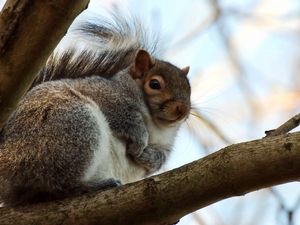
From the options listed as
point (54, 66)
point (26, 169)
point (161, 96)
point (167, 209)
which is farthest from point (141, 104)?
point (167, 209)

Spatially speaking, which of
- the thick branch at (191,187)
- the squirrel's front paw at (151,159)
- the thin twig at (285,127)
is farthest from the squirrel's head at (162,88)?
the thick branch at (191,187)

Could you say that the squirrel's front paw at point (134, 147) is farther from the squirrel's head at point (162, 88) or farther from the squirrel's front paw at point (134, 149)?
the squirrel's head at point (162, 88)

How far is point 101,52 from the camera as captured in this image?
311 cm

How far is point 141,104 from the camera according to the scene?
122 inches

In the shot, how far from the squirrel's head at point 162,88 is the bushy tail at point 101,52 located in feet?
0.43

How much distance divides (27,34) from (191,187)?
725 millimetres

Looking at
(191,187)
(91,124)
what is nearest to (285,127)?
(191,187)

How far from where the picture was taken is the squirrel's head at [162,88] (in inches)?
123

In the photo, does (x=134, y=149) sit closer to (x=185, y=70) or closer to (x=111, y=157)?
(x=111, y=157)

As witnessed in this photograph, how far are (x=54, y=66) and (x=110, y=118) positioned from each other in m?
0.43

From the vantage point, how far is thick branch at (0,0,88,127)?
1774 millimetres

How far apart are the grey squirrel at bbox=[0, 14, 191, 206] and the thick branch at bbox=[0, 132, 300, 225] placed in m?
0.26

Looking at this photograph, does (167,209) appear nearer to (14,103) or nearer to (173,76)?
(14,103)

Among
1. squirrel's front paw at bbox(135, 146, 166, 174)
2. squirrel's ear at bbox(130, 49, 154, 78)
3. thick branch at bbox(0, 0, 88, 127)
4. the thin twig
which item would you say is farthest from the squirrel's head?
thick branch at bbox(0, 0, 88, 127)
